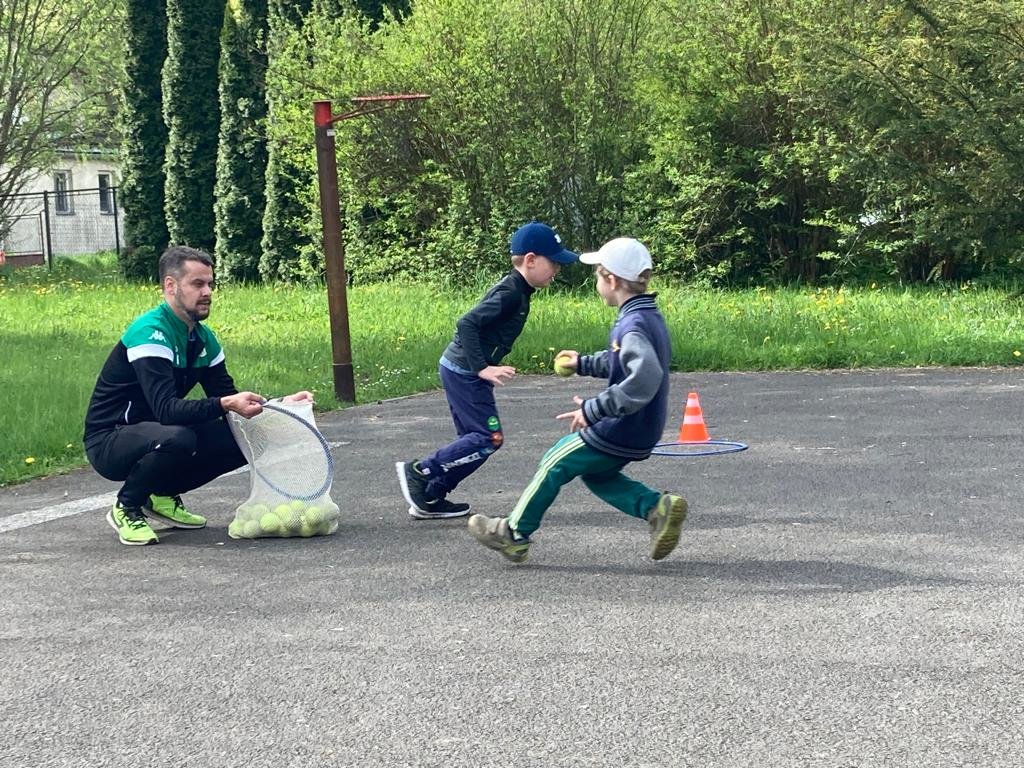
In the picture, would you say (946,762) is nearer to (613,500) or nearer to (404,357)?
(613,500)

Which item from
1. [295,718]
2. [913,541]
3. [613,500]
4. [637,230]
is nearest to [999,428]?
[913,541]

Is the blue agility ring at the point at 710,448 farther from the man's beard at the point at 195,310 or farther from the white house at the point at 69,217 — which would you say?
the white house at the point at 69,217

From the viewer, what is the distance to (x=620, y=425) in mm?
6113

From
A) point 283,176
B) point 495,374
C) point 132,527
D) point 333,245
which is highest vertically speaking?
point 283,176

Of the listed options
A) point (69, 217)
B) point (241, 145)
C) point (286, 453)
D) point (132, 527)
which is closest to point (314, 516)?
point (286, 453)

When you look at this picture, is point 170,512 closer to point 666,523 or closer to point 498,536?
point 498,536

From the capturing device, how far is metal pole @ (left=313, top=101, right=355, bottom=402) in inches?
479

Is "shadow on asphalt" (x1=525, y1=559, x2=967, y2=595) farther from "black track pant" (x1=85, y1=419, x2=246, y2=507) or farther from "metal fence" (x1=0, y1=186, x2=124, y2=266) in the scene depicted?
"metal fence" (x1=0, y1=186, x2=124, y2=266)

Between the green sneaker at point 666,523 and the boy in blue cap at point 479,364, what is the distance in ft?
4.30

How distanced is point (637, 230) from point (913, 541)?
17.7 metres

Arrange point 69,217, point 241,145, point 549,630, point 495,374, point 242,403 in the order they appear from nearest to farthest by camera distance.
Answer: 1. point 549,630
2. point 242,403
3. point 495,374
4. point 241,145
5. point 69,217

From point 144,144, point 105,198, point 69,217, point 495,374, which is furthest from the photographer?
point 105,198

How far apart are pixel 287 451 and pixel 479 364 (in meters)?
1.07

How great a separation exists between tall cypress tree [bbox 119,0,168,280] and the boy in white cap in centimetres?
3016
